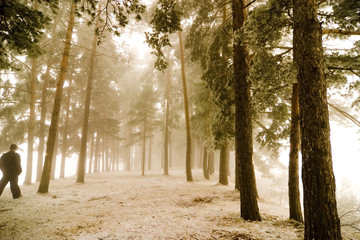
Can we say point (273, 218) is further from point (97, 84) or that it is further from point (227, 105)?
point (97, 84)

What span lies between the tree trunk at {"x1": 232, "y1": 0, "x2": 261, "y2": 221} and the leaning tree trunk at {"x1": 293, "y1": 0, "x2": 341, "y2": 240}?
182cm

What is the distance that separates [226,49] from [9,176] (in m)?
10.8

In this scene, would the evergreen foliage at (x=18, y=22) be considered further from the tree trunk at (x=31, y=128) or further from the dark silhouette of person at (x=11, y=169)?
the tree trunk at (x=31, y=128)

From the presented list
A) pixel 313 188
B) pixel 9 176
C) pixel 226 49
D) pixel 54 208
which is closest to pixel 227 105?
pixel 226 49

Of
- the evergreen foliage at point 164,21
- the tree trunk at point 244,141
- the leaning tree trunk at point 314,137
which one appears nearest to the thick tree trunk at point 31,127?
the evergreen foliage at point 164,21

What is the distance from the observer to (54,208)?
6191 millimetres

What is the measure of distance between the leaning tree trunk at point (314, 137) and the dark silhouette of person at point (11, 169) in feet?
32.6

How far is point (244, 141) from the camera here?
17.1ft

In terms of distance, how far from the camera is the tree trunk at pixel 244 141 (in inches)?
202

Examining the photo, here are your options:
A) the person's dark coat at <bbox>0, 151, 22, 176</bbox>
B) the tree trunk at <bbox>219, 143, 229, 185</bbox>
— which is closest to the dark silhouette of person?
the person's dark coat at <bbox>0, 151, 22, 176</bbox>

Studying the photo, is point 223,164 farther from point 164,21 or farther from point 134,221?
point 164,21

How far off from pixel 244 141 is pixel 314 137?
206 centimetres

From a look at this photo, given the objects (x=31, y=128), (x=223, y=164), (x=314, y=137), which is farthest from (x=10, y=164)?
(x=223, y=164)

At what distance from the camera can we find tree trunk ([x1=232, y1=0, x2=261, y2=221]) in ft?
16.9
